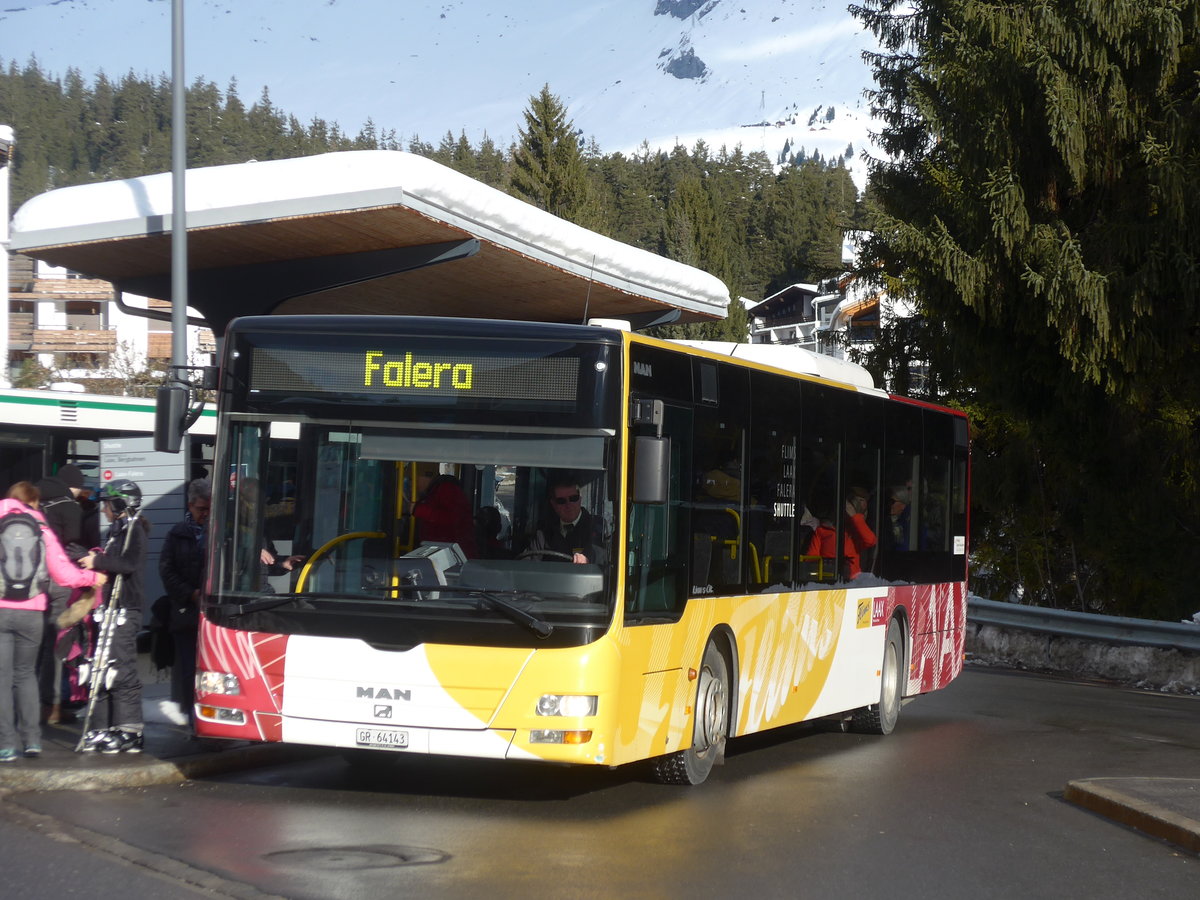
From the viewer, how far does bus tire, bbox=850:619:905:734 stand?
14.2 meters

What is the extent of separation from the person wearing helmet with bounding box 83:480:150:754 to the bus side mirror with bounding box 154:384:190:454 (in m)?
0.75

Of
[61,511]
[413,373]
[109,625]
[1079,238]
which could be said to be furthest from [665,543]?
[1079,238]

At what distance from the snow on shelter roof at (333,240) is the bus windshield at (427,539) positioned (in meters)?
3.01

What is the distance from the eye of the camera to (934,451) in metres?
15.5

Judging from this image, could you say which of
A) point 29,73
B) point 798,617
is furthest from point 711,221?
point 798,617

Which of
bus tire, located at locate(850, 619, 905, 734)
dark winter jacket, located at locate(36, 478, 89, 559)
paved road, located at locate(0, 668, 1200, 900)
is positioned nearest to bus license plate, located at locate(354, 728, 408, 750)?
paved road, located at locate(0, 668, 1200, 900)

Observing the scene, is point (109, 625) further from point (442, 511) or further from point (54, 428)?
point (54, 428)

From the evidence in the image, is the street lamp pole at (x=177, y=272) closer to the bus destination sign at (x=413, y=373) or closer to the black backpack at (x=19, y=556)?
the bus destination sign at (x=413, y=373)

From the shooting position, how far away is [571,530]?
356 inches

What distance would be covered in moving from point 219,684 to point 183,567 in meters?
1.82

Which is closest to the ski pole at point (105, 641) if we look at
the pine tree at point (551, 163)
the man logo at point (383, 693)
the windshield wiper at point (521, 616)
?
the man logo at point (383, 693)

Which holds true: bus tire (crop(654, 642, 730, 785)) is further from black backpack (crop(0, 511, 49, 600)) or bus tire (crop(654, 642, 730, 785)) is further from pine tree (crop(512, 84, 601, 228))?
pine tree (crop(512, 84, 601, 228))

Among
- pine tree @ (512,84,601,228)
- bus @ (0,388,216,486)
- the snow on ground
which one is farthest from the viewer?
pine tree @ (512,84,601,228)

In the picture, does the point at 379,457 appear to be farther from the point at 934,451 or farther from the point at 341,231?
the point at 934,451
